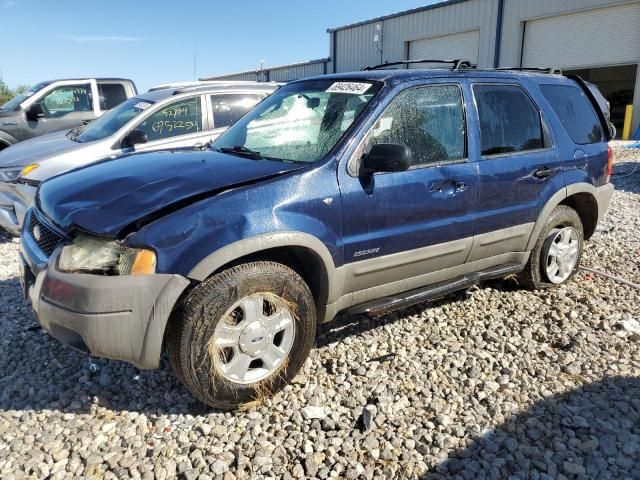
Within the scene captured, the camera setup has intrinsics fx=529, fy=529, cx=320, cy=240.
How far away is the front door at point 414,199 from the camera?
3133mm

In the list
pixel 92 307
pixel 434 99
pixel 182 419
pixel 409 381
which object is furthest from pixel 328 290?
pixel 434 99

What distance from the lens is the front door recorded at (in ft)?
10.3

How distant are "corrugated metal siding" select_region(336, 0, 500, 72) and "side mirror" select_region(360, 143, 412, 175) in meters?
19.8

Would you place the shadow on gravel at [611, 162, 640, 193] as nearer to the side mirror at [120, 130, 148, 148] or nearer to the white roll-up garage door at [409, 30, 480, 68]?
the side mirror at [120, 130, 148, 148]

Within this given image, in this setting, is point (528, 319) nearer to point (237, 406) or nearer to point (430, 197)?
point (430, 197)

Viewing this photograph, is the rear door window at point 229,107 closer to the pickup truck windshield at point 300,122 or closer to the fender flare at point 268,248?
the pickup truck windshield at point 300,122

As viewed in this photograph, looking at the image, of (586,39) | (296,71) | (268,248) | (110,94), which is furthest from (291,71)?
(268,248)

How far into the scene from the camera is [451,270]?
12.4 ft

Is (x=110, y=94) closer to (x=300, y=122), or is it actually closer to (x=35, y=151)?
(x=35, y=151)

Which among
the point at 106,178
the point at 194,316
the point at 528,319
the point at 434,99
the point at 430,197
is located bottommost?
the point at 528,319

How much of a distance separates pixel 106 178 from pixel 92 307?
2.98ft

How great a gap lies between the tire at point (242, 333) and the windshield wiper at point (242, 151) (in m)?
0.85

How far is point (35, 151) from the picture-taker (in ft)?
19.7

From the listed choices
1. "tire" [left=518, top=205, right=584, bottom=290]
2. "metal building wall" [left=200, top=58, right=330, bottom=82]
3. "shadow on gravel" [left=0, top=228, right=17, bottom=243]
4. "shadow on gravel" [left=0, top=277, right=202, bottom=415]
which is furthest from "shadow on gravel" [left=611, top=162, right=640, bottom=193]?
"metal building wall" [left=200, top=58, right=330, bottom=82]
